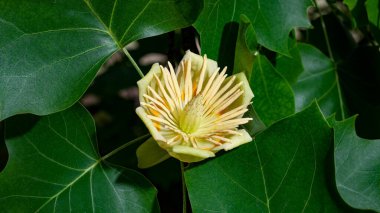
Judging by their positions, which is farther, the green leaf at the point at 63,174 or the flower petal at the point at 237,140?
the green leaf at the point at 63,174

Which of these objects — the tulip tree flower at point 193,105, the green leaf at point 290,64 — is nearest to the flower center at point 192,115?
the tulip tree flower at point 193,105

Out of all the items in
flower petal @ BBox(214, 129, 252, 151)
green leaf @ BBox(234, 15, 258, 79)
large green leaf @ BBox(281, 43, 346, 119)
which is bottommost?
large green leaf @ BBox(281, 43, 346, 119)

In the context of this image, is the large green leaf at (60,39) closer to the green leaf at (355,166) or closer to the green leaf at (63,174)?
the green leaf at (63,174)

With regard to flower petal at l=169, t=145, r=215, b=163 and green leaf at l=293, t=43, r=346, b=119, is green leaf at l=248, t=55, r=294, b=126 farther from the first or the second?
flower petal at l=169, t=145, r=215, b=163

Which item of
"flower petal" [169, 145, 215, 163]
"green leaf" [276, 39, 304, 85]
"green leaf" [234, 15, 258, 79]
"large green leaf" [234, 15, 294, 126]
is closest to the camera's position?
"flower petal" [169, 145, 215, 163]

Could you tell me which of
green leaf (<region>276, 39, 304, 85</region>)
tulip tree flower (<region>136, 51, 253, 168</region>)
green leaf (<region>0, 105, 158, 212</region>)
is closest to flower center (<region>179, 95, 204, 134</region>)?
tulip tree flower (<region>136, 51, 253, 168</region>)
